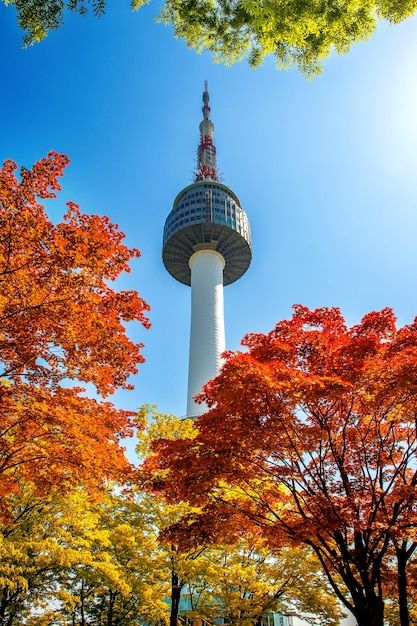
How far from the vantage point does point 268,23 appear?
512cm

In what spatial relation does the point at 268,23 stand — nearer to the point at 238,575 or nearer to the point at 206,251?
the point at 238,575

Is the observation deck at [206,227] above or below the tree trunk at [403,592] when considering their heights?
above

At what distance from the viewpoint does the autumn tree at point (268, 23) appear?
5.03m

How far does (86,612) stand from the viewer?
795 inches

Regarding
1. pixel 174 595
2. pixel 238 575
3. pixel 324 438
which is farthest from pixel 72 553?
pixel 324 438

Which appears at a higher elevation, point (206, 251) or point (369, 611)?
point (206, 251)

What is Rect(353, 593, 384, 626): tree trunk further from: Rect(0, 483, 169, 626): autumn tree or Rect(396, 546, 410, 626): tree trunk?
Rect(0, 483, 169, 626): autumn tree

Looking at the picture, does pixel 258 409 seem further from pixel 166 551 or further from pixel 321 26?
pixel 166 551

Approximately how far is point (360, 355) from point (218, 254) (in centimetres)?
5645

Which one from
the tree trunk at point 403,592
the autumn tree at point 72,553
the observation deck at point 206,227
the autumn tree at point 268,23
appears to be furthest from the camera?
the observation deck at point 206,227

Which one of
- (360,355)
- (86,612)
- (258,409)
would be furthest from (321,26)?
(86,612)

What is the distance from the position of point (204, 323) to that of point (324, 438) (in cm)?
4697

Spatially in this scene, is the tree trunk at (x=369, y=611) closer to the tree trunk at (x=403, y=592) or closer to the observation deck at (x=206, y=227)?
the tree trunk at (x=403, y=592)

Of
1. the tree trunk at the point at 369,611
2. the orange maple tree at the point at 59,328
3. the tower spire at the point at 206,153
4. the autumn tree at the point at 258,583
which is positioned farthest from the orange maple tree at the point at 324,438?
the tower spire at the point at 206,153
